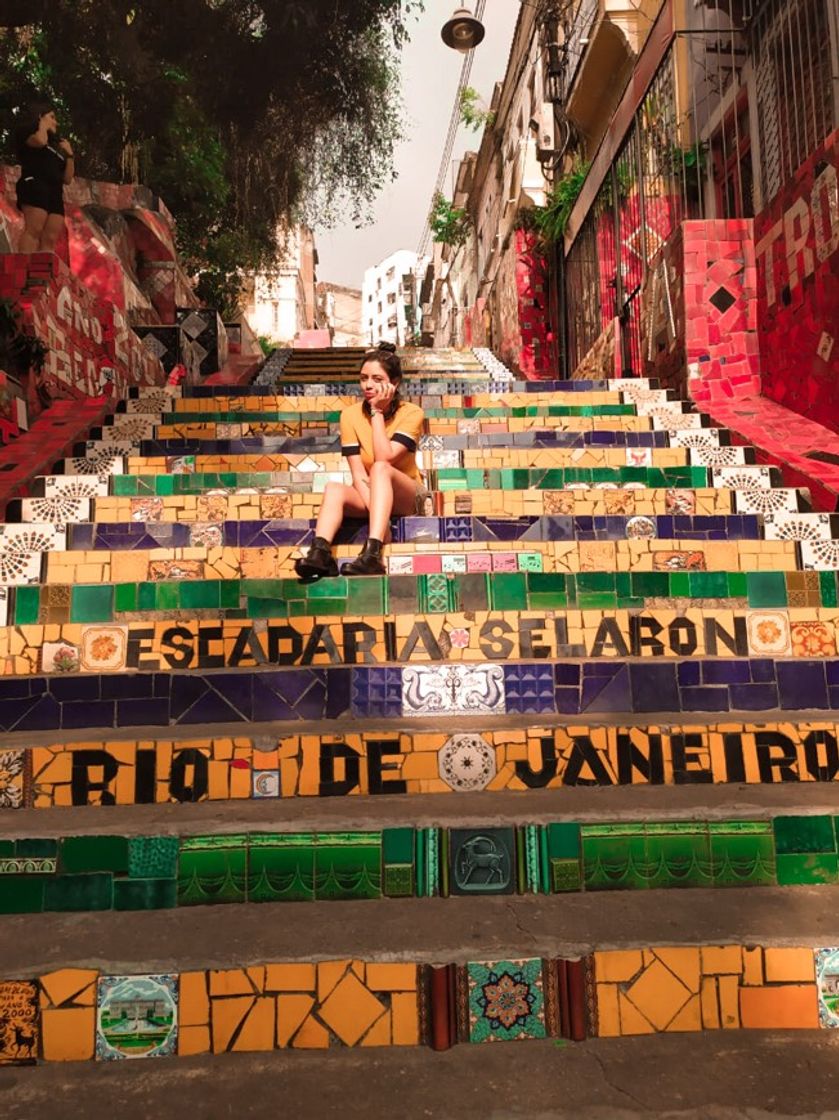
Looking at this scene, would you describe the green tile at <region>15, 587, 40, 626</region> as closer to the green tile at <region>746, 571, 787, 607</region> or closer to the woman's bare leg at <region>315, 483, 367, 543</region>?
the woman's bare leg at <region>315, 483, 367, 543</region>

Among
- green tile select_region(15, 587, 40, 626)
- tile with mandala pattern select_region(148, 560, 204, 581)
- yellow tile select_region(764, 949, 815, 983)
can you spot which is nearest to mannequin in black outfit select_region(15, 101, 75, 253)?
tile with mandala pattern select_region(148, 560, 204, 581)

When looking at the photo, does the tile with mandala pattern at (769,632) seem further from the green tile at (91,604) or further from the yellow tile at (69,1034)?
the green tile at (91,604)

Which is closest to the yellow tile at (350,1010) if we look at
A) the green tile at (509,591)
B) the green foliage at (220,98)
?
the green tile at (509,591)

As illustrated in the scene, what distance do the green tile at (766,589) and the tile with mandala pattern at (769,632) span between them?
0.19 m

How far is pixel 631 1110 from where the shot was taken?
4.04ft

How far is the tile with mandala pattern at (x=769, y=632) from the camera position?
96.6 inches

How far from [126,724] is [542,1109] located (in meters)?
1.43

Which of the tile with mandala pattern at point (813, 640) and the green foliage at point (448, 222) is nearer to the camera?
the tile with mandala pattern at point (813, 640)

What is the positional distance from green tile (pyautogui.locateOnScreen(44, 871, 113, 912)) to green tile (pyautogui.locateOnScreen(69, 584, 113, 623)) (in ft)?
3.94

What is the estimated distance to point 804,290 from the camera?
14.0ft

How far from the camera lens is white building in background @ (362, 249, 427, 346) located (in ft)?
199

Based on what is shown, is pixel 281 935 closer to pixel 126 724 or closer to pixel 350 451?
pixel 126 724

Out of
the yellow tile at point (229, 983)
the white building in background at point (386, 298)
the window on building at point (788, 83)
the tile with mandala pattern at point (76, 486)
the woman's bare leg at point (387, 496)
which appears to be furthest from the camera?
the white building in background at point (386, 298)

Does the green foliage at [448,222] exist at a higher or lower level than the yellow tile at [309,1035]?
higher
